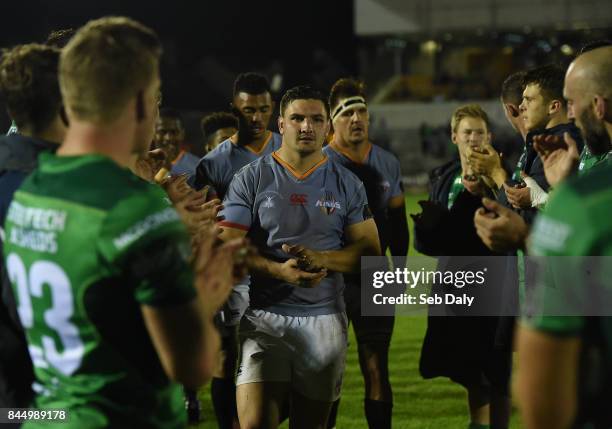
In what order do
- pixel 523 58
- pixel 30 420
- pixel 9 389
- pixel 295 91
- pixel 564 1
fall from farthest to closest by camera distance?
pixel 523 58 → pixel 564 1 → pixel 295 91 → pixel 9 389 → pixel 30 420

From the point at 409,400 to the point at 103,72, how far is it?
5.42m

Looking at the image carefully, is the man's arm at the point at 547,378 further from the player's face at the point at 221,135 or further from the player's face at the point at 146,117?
the player's face at the point at 221,135

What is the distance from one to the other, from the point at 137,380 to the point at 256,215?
8.39 feet

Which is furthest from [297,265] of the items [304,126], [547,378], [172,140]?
[172,140]

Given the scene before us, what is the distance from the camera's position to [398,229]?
6449 mm

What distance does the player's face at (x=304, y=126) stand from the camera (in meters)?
4.89

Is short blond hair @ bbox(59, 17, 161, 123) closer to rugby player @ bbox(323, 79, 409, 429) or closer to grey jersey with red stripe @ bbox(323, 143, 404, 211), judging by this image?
rugby player @ bbox(323, 79, 409, 429)

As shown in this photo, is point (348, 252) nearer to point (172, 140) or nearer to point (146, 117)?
point (146, 117)

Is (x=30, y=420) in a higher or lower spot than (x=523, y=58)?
lower

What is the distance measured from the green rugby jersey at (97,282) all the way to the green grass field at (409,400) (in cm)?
421

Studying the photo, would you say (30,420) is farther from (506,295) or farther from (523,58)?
(523,58)

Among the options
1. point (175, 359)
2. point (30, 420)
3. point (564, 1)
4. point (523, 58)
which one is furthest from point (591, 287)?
point (523, 58)

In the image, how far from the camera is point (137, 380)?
2.28m

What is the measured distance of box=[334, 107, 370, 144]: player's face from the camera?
6.26 meters
